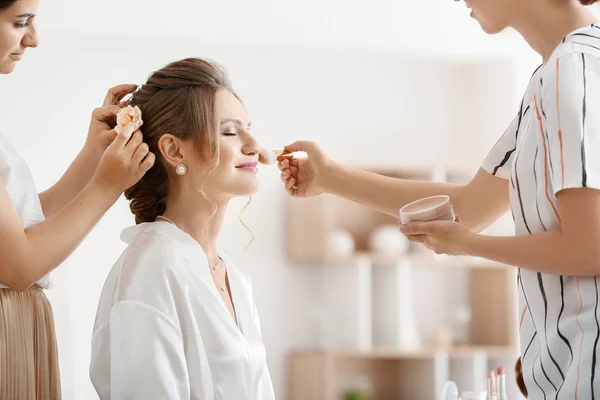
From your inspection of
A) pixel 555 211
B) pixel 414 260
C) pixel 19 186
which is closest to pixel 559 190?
pixel 555 211

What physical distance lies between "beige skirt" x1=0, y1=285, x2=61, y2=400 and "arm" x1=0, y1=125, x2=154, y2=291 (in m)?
0.09

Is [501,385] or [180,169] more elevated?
[180,169]

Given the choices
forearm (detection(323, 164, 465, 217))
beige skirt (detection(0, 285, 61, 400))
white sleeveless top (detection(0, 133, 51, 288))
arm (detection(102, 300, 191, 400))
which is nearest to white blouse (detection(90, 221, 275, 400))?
arm (detection(102, 300, 191, 400))

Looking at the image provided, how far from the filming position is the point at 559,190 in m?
1.36

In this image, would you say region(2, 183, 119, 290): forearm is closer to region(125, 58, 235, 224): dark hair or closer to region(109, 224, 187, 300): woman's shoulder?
region(109, 224, 187, 300): woman's shoulder

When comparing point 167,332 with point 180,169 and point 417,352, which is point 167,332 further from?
point 417,352

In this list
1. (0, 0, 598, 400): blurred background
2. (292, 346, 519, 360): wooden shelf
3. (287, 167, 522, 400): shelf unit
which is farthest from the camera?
(287, 167, 522, 400): shelf unit

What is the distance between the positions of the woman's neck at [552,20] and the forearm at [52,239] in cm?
96

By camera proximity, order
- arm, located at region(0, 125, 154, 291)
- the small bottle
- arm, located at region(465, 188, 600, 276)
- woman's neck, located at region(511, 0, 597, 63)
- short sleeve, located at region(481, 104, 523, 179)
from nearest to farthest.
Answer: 1. arm, located at region(465, 188, 600, 276)
2. woman's neck, located at region(511, 0, 597, 63)
3. arm, located at region(0, 125, 154, 291)
4. short sleeve, located at region(481, 104, 523, 179)
5. the small bottle

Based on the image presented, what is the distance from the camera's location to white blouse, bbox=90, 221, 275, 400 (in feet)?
5.62

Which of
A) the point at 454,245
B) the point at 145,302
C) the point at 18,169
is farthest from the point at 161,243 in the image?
the point at 454,245

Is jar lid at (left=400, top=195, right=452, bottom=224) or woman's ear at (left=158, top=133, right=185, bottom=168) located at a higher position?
woman's ear at (left=158, top=133, right=185, bottom=168)

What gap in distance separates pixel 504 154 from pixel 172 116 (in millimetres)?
817

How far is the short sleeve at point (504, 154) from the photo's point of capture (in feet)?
5.79
